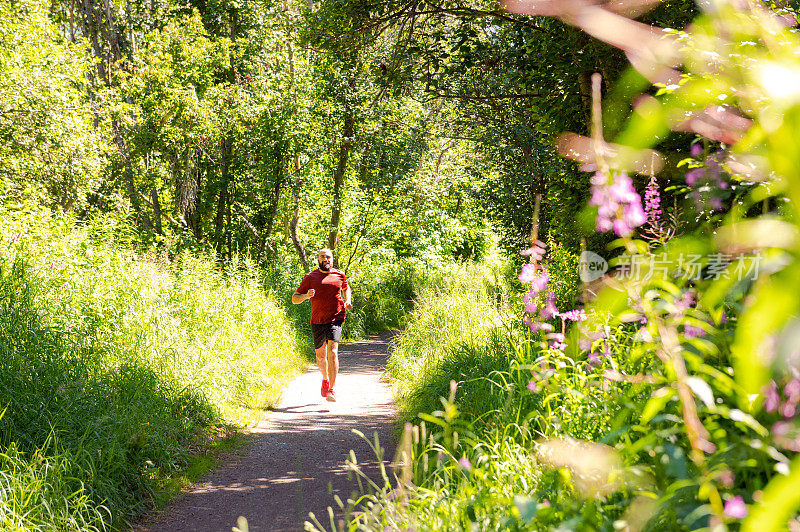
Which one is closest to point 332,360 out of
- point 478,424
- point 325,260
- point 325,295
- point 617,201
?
point 325,295

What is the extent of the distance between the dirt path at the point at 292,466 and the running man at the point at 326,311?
505 mm

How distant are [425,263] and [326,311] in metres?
15.1

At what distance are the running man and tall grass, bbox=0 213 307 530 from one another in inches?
34.2

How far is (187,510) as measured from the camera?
5133mm

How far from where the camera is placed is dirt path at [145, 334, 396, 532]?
4.96 m

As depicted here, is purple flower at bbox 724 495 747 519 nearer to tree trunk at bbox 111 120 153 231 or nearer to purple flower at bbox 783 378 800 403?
purple flower at bbox 783 378 800 403

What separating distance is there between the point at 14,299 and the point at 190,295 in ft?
12.3

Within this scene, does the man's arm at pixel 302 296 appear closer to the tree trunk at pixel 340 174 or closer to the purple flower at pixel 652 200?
the purple flower at pixel 652 200

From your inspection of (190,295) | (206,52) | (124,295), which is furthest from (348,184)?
(124,295)

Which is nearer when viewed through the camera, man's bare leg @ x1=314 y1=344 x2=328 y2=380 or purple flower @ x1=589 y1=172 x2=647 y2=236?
purple flower @ x1=589 y1=172 x2=647 y2=236

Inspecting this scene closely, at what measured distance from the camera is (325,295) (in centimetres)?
894

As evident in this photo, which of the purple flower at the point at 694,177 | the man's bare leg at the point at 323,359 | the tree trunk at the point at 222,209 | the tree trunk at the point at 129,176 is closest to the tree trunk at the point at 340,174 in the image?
the tree trunk at the point at 222,209

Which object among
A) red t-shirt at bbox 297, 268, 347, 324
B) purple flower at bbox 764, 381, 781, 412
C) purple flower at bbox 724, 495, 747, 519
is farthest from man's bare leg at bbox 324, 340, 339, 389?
purple flower at bbox 724, 495, 747, 519

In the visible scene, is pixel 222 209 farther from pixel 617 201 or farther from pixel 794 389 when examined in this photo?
pixel 794 389
